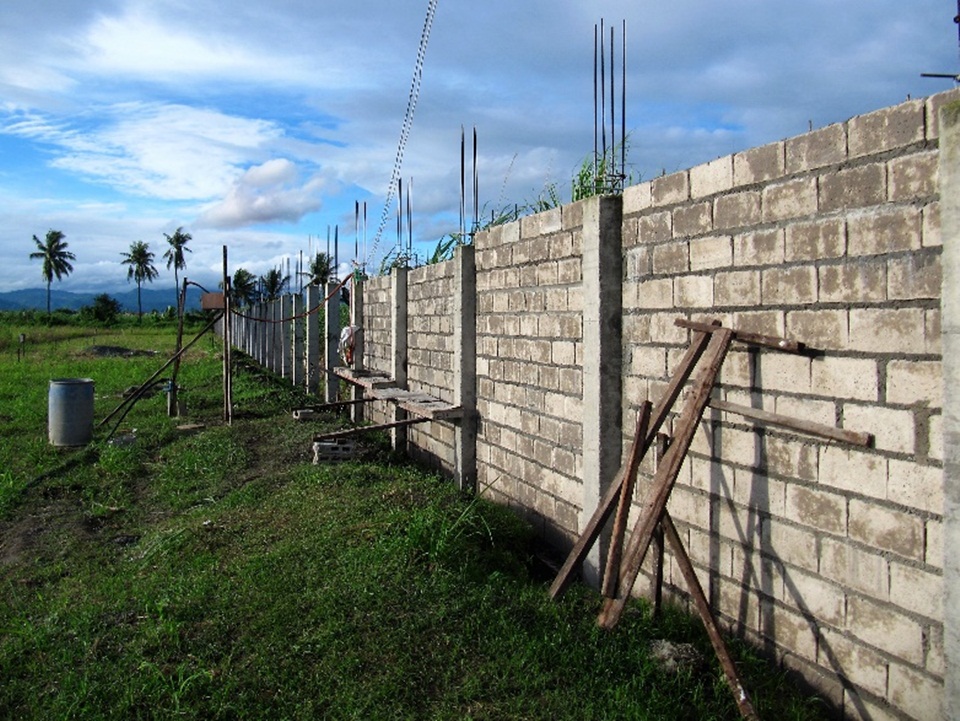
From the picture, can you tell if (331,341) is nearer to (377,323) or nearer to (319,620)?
(377,323)

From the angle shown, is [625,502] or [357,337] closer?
[625,502]

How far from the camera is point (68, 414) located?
31.3ft

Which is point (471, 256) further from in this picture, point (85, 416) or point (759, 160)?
point (85, 416)

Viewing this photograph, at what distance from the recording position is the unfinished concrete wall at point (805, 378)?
2.71 metres

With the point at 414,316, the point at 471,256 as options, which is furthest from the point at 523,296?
the point at 414,316

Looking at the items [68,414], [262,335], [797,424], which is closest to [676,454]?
[797,424]

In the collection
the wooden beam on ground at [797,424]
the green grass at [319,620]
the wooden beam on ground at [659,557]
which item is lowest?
the green grass at [319,620]

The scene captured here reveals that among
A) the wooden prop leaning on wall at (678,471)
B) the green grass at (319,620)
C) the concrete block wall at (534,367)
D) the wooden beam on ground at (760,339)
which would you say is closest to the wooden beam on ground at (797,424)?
the wooden prop leaning on wall at (678,471)

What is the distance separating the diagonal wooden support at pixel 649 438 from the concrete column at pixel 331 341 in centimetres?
855

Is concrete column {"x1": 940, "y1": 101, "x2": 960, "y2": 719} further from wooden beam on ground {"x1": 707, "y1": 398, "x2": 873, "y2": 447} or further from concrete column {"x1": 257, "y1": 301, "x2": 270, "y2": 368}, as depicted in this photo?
concrete column {"x1": 257, "y1": 301, "x2": 270, "y2": 368}

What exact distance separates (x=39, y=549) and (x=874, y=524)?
561cm

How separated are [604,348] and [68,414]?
781 cm

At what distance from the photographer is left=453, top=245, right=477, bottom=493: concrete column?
21.6ft

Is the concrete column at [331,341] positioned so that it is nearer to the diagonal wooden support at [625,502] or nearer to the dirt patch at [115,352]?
the diagonal wooden support at [625,502]
